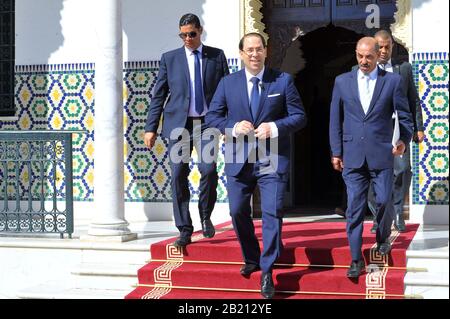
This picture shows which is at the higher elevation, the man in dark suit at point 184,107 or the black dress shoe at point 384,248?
the man in dark suit at point 184,107

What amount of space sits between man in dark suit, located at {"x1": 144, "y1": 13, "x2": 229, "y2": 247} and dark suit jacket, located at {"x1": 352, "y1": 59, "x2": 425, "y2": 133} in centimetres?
125

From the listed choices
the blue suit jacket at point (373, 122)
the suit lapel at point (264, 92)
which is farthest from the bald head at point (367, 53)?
the suit lapel at point (264, 92)

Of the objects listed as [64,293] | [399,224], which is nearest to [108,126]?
[64,293]

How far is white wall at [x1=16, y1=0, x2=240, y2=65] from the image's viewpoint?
864 centimetres

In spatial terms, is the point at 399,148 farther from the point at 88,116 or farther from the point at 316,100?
the point at 316,100

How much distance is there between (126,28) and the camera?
9000 millimetres

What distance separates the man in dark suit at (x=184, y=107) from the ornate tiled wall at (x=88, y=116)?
2.01 meters

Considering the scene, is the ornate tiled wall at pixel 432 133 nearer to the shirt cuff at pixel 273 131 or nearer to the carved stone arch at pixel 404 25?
the carved stone arch at pixel 404 25

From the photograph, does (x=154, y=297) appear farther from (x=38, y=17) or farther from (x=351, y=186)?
(x=38, y=17)

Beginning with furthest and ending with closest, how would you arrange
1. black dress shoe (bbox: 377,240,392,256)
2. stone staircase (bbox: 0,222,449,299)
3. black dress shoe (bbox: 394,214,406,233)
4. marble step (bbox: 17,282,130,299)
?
black dress shoe (bbox: 394,214,406,233) → marble step (bbox: 17,282,130,299) → stone staircase (bbox: 0,222,449,299) → black dress shoe (bbox: 377,240,392,256)

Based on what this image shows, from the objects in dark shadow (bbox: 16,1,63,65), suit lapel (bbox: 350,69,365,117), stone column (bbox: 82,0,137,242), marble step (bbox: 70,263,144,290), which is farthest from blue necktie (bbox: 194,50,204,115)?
dark shadow (bbox: 16,1,63,65)

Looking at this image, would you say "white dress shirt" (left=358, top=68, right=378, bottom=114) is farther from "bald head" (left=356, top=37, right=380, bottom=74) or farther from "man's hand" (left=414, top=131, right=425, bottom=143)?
"man's hand" (left=414, top=131, right=425, bottom=143)

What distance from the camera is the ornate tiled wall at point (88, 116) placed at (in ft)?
29.0
